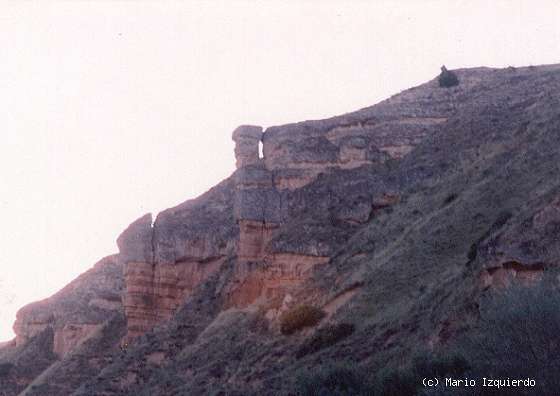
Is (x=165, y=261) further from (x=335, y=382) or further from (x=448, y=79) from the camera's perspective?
(x=335, y=382)

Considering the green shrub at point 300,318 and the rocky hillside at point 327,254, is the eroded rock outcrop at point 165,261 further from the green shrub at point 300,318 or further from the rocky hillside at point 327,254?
the green shrub at point 300,318

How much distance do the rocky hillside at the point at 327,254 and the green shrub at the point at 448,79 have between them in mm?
534

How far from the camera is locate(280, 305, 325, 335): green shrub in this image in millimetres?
27984

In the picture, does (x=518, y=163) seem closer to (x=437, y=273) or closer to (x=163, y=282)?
(x=437, y=273)

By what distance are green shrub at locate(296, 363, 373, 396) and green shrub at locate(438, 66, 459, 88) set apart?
43406mm

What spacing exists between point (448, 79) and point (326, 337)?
123ft

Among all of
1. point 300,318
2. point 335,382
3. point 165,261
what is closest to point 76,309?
point 165,261

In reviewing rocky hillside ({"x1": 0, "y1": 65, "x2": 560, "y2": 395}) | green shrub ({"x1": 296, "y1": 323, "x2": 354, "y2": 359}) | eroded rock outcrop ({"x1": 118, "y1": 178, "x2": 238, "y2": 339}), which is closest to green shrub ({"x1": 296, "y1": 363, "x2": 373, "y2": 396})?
rocky hillside ({"x1": 0, "y1": 65, "x2": 560, "y2": 395})

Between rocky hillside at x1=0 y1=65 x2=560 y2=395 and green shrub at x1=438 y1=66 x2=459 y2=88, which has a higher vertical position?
green shrub at x1=438 y1=66 x2=459 y2=88

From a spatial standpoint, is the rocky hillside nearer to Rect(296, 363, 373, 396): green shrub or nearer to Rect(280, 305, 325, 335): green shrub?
Rect(280, 305, 325, 335): green shrub

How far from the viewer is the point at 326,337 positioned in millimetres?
24312

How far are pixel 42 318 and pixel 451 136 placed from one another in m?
36.1

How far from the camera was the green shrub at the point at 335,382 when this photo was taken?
15.1 m

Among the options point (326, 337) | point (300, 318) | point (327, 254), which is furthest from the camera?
point (327, 254)
